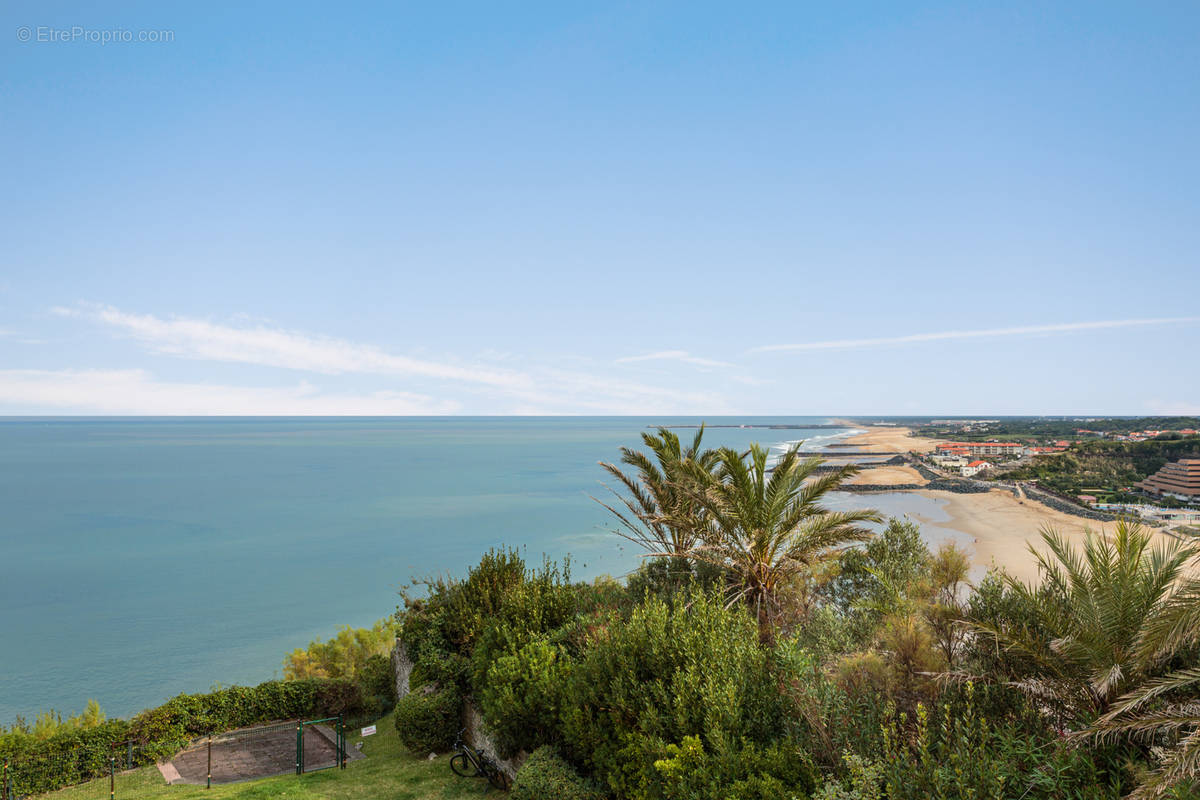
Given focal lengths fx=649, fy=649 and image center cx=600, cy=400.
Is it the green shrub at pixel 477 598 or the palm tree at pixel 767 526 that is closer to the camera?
the palm tree at pixel 767 526

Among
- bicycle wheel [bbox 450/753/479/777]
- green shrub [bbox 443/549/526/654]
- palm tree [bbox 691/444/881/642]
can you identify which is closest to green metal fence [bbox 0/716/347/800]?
bicycle wheel [bbox 450/753/479/777]

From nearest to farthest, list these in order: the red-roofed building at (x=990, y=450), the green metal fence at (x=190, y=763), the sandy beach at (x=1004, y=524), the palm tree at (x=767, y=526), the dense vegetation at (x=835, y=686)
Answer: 1. the dense vegetation at (x=835, y=686)
2. the palm tree at (x=767, y=526)
3. the green metal fence at (x=190, y=763)
4. the sandy beach at (x=1004, y=524)
5. the red-roofed building at (x=990, y=450)

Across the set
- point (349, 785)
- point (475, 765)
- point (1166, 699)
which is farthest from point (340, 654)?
point (1166, 699)

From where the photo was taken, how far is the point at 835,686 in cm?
774

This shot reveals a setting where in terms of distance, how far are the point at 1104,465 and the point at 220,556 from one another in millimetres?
92534

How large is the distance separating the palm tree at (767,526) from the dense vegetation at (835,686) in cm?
5

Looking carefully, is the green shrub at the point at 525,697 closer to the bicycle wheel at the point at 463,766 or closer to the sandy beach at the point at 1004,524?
the bicycle wheel at the point at 463,766

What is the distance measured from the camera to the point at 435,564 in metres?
51.5

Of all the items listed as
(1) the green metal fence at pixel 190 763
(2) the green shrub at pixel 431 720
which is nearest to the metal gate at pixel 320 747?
(1) the green metal fence at pixel 190 763

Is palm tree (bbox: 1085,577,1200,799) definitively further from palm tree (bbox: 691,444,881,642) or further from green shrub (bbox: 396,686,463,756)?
green shrub (bbox: 396,686,463,756)

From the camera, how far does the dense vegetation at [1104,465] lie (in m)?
65.7

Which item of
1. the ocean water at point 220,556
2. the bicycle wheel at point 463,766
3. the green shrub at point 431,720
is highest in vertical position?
the green shrub at point 431,720

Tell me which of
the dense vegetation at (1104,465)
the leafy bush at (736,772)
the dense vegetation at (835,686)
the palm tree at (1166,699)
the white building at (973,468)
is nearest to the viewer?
the palm tree at (1166,699)

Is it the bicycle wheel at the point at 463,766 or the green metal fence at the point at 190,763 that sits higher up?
the bicycle wheel at the point at 463,766
